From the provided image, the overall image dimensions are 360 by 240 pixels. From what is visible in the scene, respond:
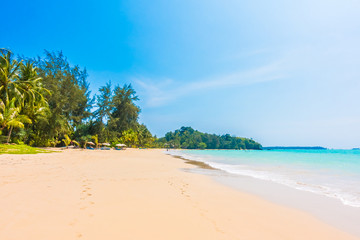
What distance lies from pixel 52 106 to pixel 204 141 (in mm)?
129766

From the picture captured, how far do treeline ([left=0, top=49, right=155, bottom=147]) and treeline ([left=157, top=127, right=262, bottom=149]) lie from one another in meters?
72.7

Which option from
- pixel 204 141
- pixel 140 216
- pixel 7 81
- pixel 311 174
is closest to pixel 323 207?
pixel 140 216

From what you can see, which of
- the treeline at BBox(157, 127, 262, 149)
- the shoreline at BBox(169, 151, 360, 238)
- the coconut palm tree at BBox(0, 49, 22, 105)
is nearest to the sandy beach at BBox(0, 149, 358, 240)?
the shoreline at BBox(169, 151, 360, 238)

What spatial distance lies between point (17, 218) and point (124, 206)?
1.75m

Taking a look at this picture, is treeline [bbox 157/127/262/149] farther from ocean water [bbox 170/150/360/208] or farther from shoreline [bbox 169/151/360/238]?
shoreline [bbox 169/151/360/238]

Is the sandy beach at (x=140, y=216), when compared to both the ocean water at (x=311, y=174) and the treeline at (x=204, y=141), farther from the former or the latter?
the treeline at (x=204, y=141)

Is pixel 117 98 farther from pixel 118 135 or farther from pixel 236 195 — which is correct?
pixel 236 195

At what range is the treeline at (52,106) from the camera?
21484mm

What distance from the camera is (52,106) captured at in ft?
96.0

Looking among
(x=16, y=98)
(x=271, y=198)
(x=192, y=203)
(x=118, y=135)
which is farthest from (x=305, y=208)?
(x=118, y=135)

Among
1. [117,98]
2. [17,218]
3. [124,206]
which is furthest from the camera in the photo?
[117,98]

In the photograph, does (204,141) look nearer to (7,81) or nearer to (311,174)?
(7,81)

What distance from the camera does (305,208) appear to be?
4613mm

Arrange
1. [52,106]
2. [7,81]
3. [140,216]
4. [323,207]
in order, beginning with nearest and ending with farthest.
→ [140,216] → [323,207] → [7,81] → [52,106]
